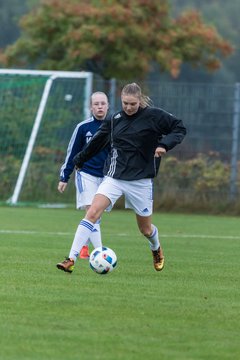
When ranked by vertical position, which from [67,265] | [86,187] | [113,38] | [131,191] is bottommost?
[67,265]

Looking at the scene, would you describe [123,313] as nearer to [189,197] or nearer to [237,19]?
[189,197]

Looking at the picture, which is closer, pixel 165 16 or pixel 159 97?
pixel 159 97

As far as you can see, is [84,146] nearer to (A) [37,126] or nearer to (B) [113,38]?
(A) [37,126]

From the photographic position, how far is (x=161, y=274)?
1138 cm

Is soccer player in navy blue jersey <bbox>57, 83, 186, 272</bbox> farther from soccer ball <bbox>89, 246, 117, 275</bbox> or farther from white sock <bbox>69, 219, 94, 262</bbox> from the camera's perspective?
soccer ball <bbox>89, 246, 117, 275</bbox>

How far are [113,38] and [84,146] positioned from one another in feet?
61.6

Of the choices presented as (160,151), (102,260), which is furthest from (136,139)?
(102,260)

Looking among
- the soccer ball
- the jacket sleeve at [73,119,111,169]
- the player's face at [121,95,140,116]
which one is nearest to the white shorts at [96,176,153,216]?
the jacket sleeve at [73,119,111,169]

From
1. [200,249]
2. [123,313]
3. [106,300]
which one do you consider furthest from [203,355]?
[200,249]

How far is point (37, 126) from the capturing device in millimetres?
23812

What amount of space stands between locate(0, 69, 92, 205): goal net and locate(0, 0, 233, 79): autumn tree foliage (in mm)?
6874

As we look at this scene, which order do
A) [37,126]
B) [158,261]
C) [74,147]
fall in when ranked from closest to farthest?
1. [158,261]
2. [74,147]
3. [37,126]

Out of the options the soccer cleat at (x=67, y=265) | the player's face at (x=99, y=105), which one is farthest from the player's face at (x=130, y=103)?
the player's face at (x=99, y=105)

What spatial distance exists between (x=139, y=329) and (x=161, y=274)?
3.49 meters
